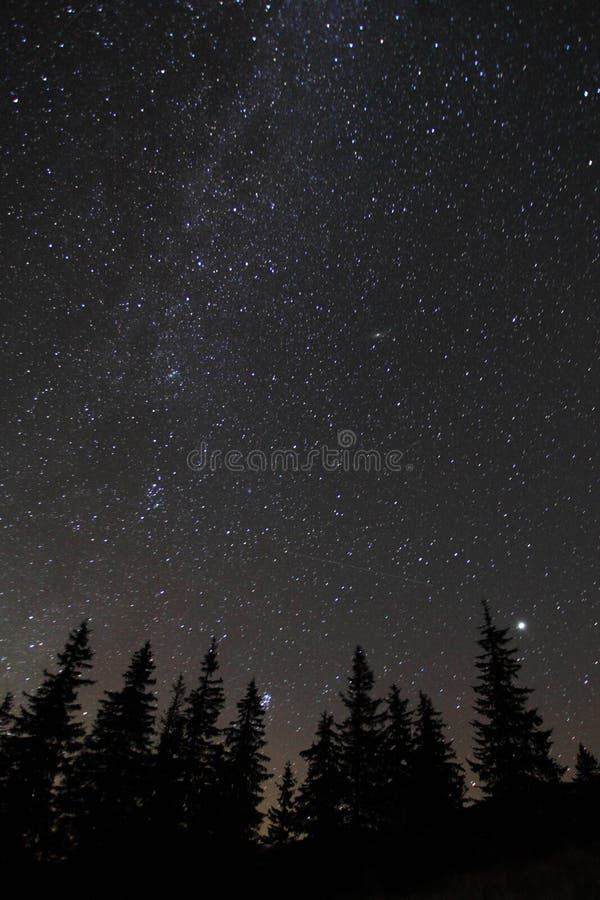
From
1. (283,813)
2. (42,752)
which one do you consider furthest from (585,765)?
(42,752)

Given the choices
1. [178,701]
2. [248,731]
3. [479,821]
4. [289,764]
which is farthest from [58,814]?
[289,764]

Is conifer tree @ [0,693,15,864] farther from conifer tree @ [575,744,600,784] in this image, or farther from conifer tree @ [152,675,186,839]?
conifer tree @ [575,744,600,784]

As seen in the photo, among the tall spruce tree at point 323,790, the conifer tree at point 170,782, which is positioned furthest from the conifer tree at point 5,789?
the tall spruce tree at point 323,790

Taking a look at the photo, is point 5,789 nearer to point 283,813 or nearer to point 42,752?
point 42,752

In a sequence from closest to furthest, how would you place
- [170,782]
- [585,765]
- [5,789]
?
[5,789]
[170,782]
[585,765]

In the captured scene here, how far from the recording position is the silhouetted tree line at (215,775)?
17781mm

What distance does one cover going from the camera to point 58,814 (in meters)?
17.9

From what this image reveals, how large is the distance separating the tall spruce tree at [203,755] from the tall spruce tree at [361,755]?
20.4 ft

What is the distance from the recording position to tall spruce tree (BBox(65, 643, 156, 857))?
58.4 feet

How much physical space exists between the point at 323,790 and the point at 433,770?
5.31 meters

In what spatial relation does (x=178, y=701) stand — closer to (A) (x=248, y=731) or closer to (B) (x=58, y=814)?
(A) (x=248, y=731)

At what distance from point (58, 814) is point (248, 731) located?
1052 centimetres

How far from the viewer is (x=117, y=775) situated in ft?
61.8

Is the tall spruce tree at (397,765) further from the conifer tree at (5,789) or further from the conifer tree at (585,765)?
the conifer tree at (585,765)
